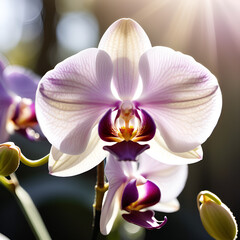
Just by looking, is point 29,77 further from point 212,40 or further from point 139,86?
point 212,40

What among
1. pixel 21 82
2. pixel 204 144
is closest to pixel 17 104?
pixel 21 82

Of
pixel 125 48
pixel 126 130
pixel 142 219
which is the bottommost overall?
pixel 142 219

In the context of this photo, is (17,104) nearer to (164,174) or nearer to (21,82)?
(21,82)

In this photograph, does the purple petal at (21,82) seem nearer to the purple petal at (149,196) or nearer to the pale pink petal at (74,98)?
the pale pink petal at (74,98)

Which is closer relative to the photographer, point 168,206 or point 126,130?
point 126,130

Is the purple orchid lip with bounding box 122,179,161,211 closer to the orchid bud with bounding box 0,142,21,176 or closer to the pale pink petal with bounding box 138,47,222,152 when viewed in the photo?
the pale pink petal with bounding box 138,47,222,152
